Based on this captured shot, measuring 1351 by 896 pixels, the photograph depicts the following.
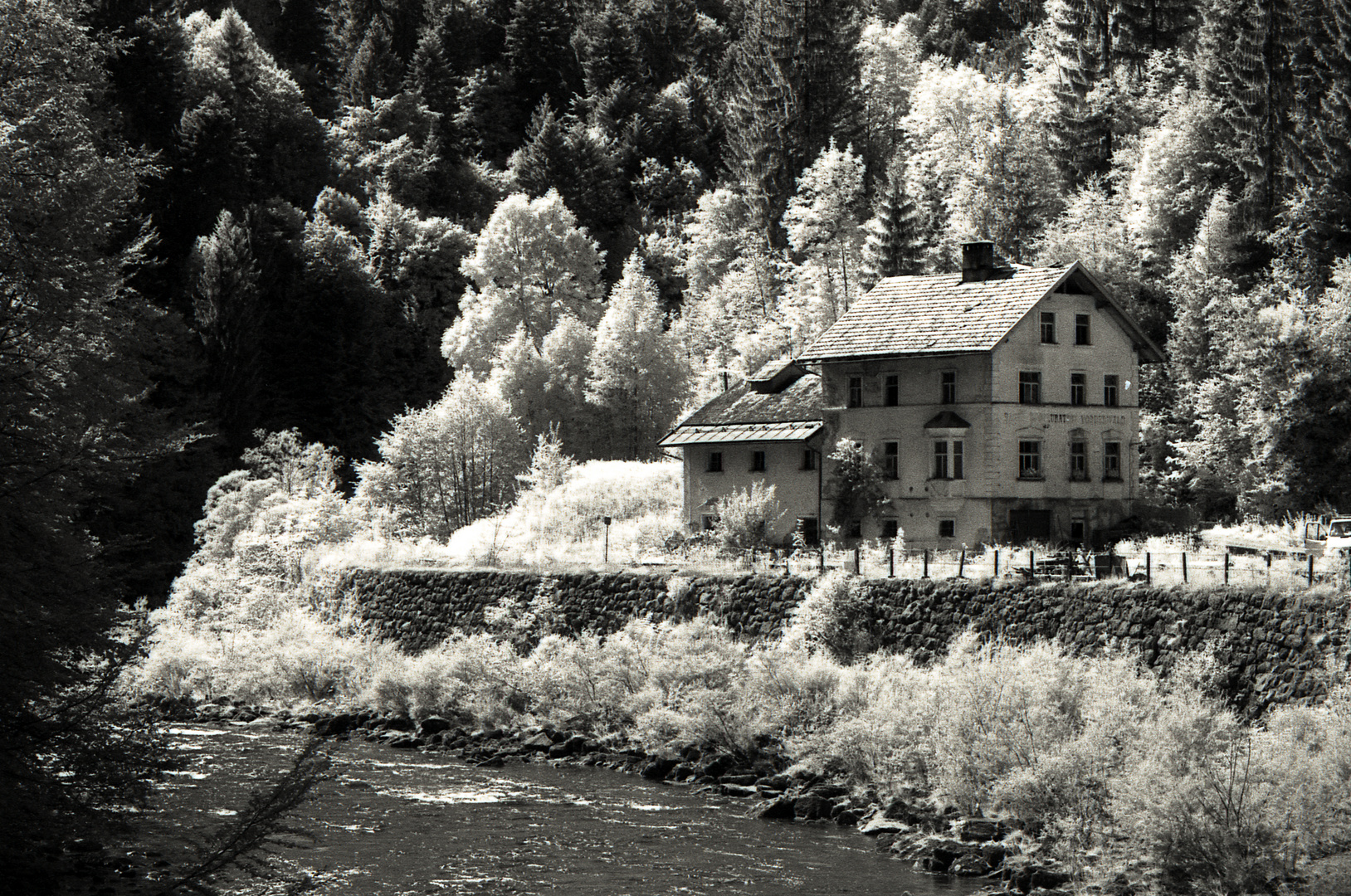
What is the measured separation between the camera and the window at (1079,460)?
47906mm

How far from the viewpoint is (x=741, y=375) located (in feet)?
240

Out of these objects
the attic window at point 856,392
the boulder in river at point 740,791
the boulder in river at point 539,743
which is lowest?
the boulder in river at point 740,791

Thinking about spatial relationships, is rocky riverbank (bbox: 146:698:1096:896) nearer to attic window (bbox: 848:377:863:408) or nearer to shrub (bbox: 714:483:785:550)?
shrub (bbox: 714:483:785:550)

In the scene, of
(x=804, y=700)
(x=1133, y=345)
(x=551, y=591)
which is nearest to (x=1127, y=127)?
(x=1133, y=345)

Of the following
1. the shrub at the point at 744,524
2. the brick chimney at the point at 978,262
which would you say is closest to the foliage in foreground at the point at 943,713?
the shrub at the point at 744,524

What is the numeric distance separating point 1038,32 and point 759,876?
8832 cm

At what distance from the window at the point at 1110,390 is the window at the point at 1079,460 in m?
2.10

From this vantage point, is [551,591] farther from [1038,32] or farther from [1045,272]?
[1038,32]

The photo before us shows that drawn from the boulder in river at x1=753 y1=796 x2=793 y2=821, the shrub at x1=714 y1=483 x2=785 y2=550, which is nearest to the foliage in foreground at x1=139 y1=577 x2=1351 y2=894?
the boulder in river at x1=753 y1=796 x2=793 y2=821

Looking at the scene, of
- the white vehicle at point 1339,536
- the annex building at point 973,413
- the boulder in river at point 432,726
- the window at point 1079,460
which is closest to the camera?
the white vehicle at point 1339,536

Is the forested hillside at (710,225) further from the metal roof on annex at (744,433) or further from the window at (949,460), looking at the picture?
the metal roof on annex at (744,433)

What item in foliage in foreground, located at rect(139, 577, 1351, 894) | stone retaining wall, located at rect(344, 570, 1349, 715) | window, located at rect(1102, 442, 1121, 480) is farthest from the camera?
window, located at rect(1102, 442, 1121, 480)

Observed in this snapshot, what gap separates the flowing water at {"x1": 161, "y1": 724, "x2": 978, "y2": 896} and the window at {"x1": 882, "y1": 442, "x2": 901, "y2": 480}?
17.6 meters

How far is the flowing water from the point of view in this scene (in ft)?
77.0
